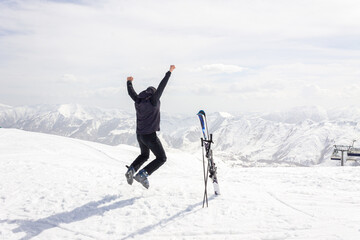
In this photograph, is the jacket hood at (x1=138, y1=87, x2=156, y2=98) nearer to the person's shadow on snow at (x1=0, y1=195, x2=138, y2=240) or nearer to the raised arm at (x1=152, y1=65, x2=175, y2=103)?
the raised arm at (x1=152, y1=65, x2=175, y2=103)

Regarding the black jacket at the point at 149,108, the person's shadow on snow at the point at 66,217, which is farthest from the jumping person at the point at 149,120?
the person's shadow on snow at the point at 66,217

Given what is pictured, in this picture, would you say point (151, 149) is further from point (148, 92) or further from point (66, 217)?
point (66, 217)

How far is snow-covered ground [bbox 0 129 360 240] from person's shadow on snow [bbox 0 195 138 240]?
2cm

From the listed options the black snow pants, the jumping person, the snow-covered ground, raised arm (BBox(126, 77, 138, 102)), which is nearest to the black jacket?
the jumping person

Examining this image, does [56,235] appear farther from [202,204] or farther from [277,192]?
[277,192]

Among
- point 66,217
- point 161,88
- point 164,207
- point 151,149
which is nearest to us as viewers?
point 66,217

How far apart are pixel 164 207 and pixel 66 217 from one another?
2083mm

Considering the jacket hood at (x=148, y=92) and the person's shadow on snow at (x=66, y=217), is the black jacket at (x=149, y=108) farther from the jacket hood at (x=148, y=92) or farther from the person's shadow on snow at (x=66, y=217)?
the person's shadow on snow at (x=66, y=217)

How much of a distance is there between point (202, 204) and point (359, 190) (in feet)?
16.6

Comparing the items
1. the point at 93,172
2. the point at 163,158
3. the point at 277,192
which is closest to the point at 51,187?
the point at 93,172

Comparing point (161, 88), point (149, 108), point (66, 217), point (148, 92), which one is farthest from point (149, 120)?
point (66, 217)

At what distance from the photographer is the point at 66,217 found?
226 inches

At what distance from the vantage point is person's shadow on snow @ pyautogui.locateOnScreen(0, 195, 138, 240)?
17.0 feet

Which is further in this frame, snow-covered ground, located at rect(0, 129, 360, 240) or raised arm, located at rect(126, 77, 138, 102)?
raised arm, located at rect(126, 77, 138, 102)
